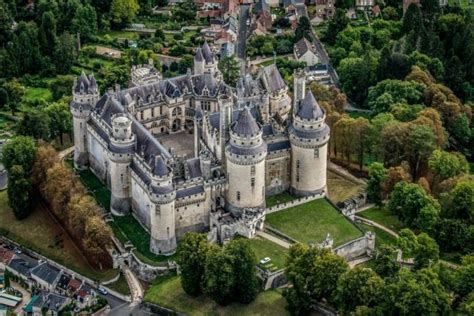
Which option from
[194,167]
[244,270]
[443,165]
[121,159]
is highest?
[194,167]

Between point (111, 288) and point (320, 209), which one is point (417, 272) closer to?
A: point (320, 209)

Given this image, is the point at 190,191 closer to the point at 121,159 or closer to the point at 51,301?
the point at 121,159

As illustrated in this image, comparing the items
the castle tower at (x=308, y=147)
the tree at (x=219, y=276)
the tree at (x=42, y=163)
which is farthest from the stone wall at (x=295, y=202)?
the tree at (x=42, y=163)

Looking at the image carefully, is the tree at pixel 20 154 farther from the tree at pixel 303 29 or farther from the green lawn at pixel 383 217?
the tree at pixel 303 29

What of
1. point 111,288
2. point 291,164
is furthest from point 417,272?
point 111,288

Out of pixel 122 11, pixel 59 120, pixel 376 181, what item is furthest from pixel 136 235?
pixel 122 11
